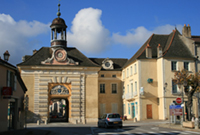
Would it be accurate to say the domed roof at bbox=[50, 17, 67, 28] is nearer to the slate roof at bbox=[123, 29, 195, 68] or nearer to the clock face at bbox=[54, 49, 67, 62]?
the clock face at bbox=[54, 49, 67, 62]

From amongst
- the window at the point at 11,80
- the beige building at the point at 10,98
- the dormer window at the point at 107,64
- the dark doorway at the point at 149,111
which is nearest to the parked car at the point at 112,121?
the beige building at the point at 10,98

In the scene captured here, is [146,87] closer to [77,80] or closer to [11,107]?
[77,80]

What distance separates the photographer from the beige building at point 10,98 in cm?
2053

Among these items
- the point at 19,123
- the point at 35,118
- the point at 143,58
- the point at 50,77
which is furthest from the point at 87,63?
the point at 19,123

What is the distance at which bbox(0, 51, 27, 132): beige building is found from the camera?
20.5m

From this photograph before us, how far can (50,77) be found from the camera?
42.1m

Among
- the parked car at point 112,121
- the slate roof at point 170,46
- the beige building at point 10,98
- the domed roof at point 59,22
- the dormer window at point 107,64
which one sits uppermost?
the domed roof at point 59,22

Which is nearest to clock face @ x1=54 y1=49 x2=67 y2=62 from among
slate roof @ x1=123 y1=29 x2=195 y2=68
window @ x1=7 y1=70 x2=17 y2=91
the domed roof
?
the domed roof

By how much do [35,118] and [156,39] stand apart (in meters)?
22.9

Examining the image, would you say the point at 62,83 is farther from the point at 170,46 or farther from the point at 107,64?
the point at 170,46

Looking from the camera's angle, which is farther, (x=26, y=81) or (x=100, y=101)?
(x=100, y=101)

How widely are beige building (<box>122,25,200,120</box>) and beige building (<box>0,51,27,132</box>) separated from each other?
752 inches

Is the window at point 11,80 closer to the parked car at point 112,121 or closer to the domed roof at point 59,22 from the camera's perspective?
the parked car at point 112,121

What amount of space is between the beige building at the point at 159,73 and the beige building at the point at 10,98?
62.6 feet
